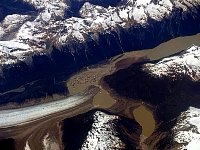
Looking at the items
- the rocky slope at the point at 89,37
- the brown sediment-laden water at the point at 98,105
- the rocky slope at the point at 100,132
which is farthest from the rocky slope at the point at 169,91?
the rocky slope at the point at 89,37

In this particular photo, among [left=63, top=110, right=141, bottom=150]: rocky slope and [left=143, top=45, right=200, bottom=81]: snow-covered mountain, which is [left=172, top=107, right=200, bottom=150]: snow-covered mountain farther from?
[left=143, top=45, right=200, bottom=81]: snow-covered mountain

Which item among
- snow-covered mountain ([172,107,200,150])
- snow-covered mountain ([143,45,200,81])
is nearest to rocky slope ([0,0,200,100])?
snow-covered mountain ([143,45,200,81])

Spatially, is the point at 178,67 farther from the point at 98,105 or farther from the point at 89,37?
the point at 89,37

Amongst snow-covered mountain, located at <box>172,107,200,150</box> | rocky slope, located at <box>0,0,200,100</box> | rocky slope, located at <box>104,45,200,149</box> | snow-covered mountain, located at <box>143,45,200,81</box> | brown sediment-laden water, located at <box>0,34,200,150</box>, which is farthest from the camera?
rocky slope, located at <box>0,0,200,100</box>

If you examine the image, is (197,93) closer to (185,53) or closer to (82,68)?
(185,53)

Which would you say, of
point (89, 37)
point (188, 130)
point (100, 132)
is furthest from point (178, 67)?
point (89, 37)

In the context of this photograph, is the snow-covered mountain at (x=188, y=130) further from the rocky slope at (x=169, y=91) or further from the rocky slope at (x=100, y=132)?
the rocky slope at (x=100, y=132)
